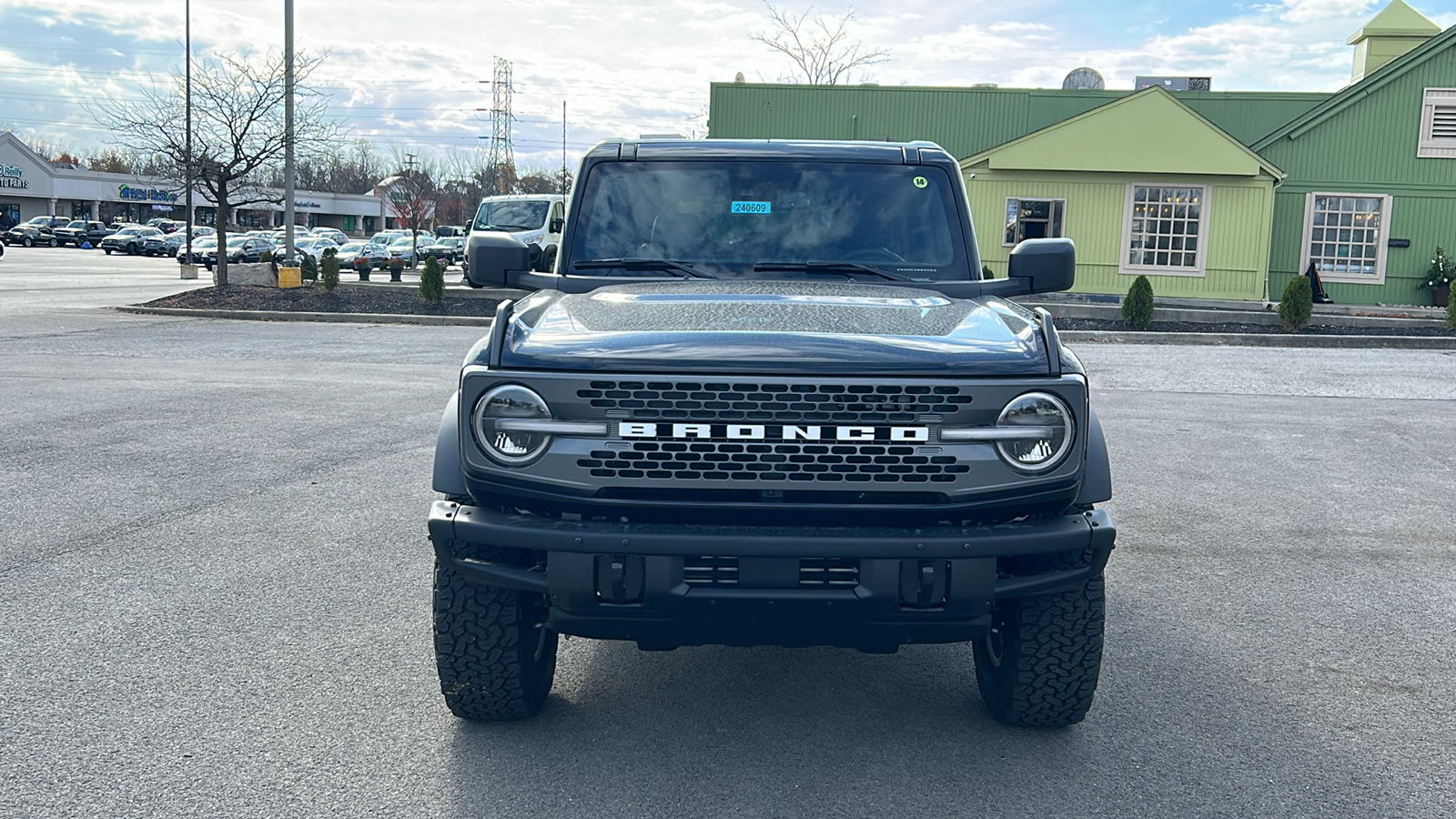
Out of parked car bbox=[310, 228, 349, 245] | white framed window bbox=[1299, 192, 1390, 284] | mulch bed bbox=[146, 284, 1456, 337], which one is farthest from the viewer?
parked car bbox=[310, 228, 349, 245]

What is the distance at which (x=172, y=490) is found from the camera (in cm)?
748

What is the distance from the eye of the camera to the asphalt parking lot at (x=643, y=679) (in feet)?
11.7

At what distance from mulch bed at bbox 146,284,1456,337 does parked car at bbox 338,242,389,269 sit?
21.2m

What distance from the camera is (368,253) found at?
4831cm

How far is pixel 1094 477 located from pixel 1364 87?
93.1 ft

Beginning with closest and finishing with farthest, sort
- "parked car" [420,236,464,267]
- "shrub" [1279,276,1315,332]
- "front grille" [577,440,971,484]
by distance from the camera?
"front grille" [577,440,971,484] → "shrub" [1279,276,1315,332] → "parked car" [420,236,464,267]

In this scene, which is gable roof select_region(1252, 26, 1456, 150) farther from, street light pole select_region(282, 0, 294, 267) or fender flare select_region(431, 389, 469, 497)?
fender flare select_region(431, 389, 469, 497)

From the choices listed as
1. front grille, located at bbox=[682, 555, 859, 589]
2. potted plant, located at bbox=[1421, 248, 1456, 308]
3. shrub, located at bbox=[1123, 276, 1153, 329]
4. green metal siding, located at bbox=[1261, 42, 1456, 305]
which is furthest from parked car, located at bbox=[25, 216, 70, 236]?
front grille, located at bbox=[682, 555, 859, 589]

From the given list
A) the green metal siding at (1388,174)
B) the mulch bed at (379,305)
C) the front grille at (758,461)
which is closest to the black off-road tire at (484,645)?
the front grille at (758,461)

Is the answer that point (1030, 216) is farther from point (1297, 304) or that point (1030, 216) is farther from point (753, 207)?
point (753, 207)

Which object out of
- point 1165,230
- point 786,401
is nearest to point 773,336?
point 786,401

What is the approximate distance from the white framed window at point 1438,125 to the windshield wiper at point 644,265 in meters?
27.9

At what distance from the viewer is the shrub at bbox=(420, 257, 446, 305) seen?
78.3 ft

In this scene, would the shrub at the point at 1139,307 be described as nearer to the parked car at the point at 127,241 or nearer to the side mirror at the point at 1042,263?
the side mirror at the point at 1042,263
